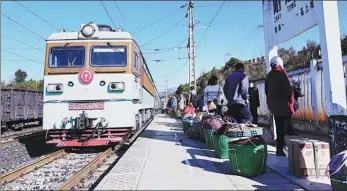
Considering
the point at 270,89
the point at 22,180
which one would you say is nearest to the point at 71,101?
the point at 22,180

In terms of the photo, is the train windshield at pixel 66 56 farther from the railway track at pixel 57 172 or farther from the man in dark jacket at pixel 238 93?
the man in dark jacket at pixel 238 93

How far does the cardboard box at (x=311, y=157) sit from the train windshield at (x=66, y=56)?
6.37 m

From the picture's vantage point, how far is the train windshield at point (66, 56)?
9.85m

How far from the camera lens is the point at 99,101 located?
31.4ft

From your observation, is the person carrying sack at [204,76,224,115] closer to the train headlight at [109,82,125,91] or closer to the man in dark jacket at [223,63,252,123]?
the train headlight at [109,82,125,91]

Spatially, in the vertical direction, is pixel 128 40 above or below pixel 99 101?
above

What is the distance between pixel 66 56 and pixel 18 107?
37.1 ft

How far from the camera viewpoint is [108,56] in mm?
9953

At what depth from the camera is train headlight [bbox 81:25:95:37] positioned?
32.8 ft

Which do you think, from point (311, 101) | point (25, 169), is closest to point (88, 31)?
point (25, 169)

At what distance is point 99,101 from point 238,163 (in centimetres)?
495

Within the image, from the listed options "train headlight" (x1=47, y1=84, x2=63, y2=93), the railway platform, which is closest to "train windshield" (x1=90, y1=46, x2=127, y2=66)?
"train headlight" (x1=47, y1=84, x2=63, y2=93)

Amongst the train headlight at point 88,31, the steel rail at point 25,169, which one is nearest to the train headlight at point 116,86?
the train headlight at point 88,31

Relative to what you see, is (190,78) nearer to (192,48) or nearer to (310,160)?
(192,48)
